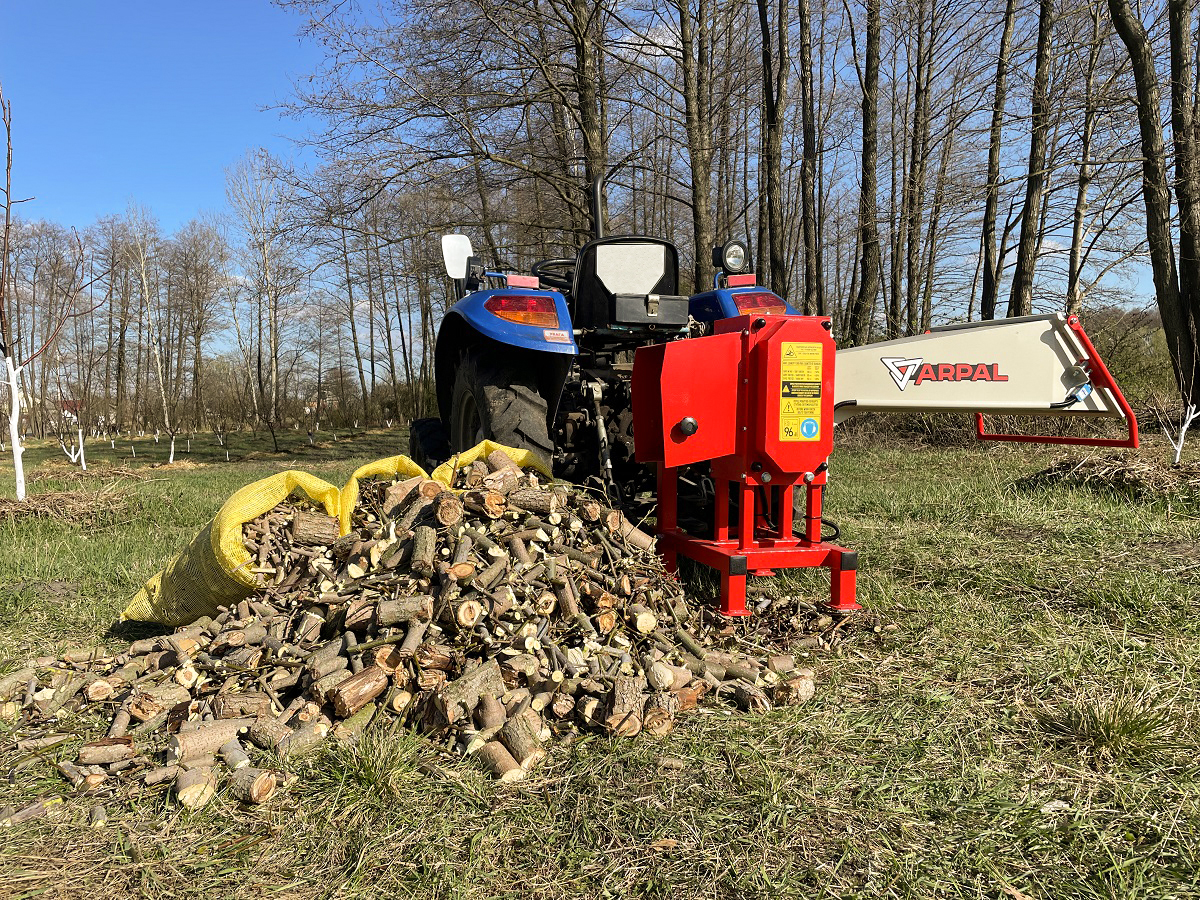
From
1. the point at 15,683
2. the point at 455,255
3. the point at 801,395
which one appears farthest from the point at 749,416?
the point at 15,683

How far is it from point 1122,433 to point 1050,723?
7712 millimetres

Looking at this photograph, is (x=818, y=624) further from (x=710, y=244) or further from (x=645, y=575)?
(x=710, y=244)

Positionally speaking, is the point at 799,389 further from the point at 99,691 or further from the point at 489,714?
the point at 99,691

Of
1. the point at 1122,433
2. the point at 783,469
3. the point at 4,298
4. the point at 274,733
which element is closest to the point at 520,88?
the point at 4,298

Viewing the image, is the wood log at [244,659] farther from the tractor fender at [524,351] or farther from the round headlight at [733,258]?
the round headlight at [733,258]

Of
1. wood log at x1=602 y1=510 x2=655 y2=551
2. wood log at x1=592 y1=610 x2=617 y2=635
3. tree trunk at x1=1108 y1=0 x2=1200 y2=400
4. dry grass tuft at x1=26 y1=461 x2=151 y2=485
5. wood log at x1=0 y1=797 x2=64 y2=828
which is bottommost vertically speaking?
wood log at x1=0 y1=797 x2=64 y2=828

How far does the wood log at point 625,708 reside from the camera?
2.21 metres

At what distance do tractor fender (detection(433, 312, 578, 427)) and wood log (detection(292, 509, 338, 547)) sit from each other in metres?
1.09

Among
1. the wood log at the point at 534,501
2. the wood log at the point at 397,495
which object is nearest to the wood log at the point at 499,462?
the wood log at the point at 534,501

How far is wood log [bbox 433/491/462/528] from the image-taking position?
115 inches

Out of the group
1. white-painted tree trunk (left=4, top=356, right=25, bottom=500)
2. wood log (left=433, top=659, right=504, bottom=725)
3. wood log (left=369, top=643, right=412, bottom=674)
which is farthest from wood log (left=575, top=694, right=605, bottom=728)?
white-painted tree trunk (left=4, top=356, right=25, bottom=500)

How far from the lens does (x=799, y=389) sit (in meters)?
2.88

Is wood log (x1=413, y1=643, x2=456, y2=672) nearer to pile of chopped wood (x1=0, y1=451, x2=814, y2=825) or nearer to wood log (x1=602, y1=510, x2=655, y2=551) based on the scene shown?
pile of chopped wood (x1=0, y1=451, x2=814, y2=825)

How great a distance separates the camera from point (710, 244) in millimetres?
11109
